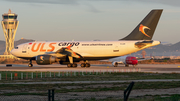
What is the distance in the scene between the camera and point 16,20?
7397 inches

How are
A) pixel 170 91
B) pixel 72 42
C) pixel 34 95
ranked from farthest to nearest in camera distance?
pixel 72 42, pixel 170 91, pixel 34 95

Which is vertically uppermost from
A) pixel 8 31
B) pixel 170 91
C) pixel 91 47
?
pixel 8 31

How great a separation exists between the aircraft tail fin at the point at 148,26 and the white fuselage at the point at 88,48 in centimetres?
200

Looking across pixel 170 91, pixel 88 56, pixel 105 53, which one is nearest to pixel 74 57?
pixel 88 56

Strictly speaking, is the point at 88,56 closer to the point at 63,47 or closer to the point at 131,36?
the point at 63,47

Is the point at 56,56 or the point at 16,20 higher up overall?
the point at 16,20

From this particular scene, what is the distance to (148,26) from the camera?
52.8 metres

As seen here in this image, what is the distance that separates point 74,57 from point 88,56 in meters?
2.61

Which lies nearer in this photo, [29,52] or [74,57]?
[74,57]

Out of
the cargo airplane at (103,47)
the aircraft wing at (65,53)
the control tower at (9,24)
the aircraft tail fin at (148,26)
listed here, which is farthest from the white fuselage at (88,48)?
the control tower at (9,24)

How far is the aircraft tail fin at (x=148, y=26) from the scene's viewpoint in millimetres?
52397

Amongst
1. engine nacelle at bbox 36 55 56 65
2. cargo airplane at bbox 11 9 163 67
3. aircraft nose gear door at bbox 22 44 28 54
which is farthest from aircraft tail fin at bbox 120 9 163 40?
aircraft nose gear door at bbox 22 44 28 54

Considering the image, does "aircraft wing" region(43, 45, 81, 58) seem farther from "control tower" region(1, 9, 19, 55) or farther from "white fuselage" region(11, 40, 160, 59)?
"control tower" region(1, 9, 19, 55)

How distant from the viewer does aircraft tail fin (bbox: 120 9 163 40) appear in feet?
172
